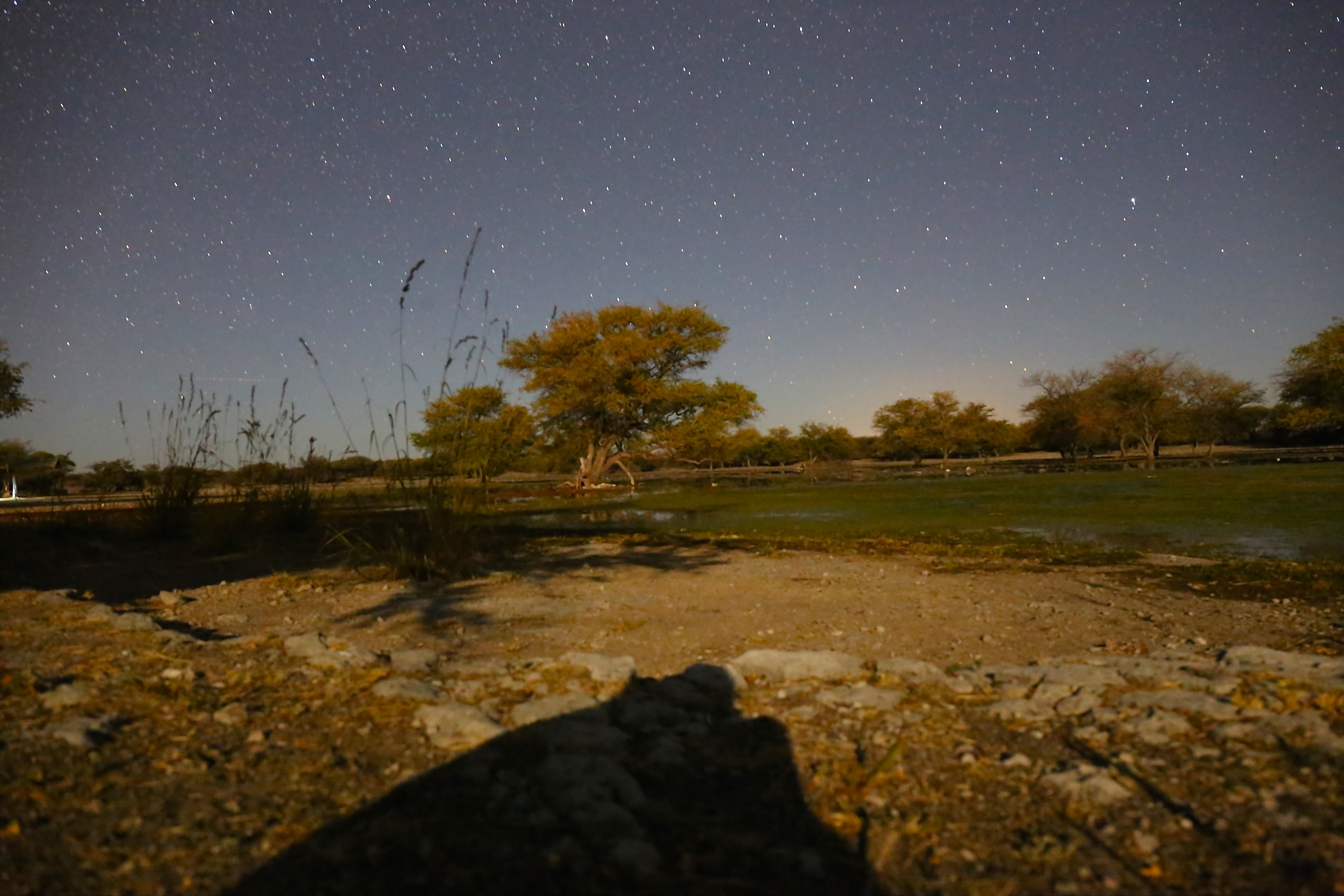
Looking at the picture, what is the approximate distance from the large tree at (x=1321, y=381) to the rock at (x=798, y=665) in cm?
4643

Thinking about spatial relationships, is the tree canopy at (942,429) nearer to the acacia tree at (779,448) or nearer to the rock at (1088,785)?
the acacia tree at (779,448)

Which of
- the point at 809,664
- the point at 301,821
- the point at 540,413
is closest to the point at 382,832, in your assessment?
the point at 301,821

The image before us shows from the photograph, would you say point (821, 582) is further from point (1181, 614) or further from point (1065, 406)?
point (1065, 406)

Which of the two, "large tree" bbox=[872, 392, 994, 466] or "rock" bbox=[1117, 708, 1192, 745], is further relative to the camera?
"large tree" bbox=[872, 392, 994, 466]

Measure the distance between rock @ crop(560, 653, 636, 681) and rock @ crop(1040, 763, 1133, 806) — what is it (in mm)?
1506

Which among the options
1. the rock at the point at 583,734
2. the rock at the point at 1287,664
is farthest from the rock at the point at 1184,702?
the rock at the point at 583,734

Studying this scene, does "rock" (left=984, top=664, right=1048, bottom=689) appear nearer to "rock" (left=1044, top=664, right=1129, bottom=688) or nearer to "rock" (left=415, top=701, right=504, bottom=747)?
"rock" (left=1044, top=664, right=1129, bottom=688)

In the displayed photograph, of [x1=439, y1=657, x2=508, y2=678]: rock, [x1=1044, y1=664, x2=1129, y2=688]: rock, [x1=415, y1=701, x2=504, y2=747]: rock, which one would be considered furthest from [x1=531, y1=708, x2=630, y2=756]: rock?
[x1=1044, y1=664, x2=1129, y2=688]: rock

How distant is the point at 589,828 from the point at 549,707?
795 mm

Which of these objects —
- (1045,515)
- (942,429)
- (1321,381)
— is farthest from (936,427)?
(1045,515)

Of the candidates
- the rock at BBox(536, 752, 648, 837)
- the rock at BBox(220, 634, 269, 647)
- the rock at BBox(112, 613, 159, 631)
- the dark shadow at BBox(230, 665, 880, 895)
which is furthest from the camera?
the rock at BBox(112, 613, 159, 631)

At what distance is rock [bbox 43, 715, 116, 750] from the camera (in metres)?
2.06

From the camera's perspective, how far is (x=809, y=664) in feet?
9.96

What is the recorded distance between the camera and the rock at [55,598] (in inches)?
167
